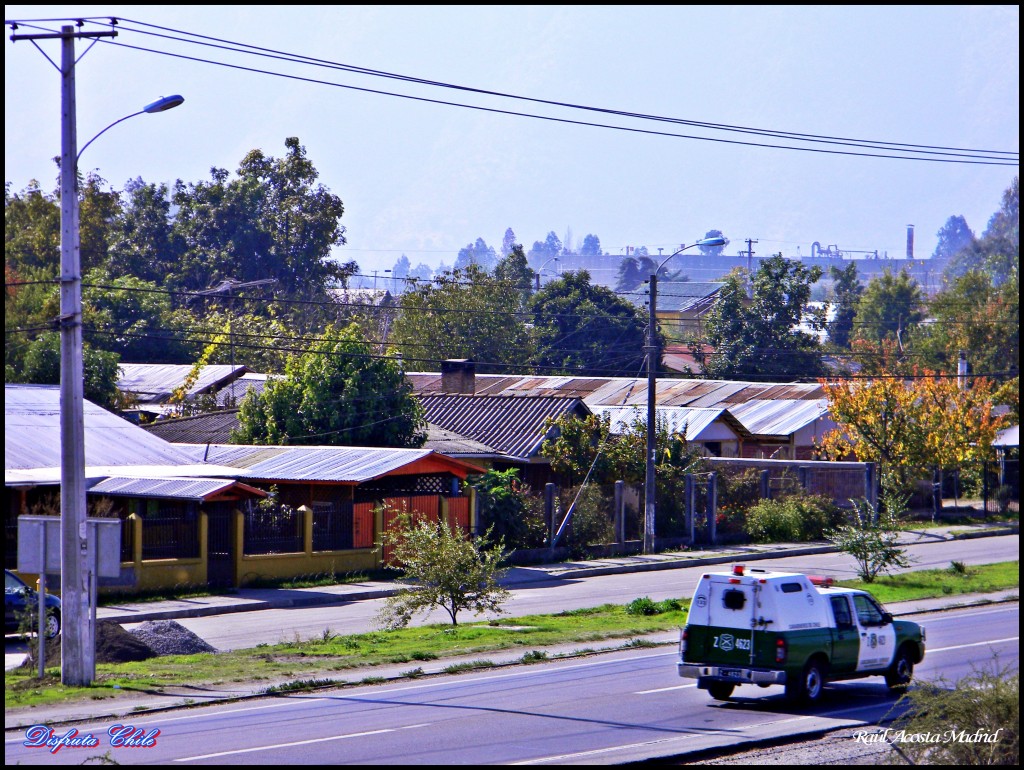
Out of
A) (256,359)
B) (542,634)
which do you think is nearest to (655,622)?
(542,634)

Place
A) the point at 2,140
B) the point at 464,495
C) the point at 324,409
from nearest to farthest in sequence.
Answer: the point at 2,140 < the point at 464,495 < the point at 324,409

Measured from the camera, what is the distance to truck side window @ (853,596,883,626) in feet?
52.6

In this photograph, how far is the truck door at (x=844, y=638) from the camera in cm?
1557

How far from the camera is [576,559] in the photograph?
121ft

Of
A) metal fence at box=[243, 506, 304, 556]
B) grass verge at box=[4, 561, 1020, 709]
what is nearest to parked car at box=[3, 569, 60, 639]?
grass verge at box=[4, 561, 1020, 709]

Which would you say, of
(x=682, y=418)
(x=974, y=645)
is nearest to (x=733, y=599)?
(x=974, y=645)

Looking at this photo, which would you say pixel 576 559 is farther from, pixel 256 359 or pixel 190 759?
pixel 256 359

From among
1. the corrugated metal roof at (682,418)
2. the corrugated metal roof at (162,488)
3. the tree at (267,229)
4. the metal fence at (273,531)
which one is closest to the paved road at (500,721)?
the corrugated metal roof at (162,488)

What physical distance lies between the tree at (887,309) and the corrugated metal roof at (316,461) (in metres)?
81.2

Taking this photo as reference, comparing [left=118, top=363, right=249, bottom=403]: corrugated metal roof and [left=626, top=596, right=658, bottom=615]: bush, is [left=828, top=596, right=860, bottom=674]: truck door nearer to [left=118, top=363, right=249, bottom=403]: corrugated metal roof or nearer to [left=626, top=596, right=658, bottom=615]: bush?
[left=626, top=596, right=658, bottom=615]: bush

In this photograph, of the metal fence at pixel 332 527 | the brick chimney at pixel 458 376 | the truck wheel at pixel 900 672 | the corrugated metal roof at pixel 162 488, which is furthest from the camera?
the brick chimney at pixel 458 376

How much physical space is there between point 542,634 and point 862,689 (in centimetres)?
690

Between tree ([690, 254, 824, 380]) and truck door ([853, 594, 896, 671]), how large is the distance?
5750 cm

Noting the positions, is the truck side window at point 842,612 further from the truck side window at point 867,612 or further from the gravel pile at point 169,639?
the gravel pile at point 169,639
